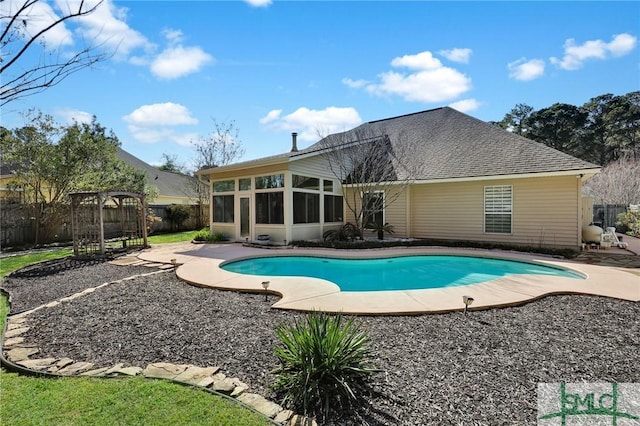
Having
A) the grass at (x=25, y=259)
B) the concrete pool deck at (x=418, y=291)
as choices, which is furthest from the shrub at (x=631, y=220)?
the grass at (x=25, y=259)

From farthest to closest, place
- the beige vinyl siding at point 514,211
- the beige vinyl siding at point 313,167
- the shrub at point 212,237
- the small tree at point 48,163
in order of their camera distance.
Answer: the shrub at point 212,237, the beige vinyl siding at point 313,167, the small tree at point 48,163, the beige vinyl siding at point 514,211

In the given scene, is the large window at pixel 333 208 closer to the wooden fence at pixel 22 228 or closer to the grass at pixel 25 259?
the grass at pixel 25 259

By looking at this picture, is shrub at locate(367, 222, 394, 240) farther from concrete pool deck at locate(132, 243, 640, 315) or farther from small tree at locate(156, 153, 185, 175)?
small tree at locate(156, 153, 185, 175)

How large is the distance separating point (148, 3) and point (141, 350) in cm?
475

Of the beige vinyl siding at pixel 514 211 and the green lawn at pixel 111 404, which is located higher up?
the beige vinyl siding at pixel 514 211

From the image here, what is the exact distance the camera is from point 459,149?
15047 mm

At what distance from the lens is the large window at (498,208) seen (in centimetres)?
1277

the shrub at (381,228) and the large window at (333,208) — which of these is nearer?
the shrub at (381,228)

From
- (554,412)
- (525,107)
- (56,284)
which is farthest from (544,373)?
(525,107)

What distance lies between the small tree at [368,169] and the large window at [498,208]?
324 centimetres

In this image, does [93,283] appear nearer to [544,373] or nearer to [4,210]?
[544,373]

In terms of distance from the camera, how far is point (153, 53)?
614 centimetres

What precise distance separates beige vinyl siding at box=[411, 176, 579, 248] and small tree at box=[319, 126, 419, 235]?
1.20 m

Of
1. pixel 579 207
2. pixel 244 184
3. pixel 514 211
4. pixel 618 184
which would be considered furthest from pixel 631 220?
pixel 244 184
